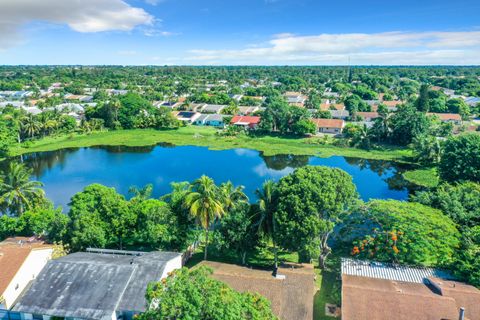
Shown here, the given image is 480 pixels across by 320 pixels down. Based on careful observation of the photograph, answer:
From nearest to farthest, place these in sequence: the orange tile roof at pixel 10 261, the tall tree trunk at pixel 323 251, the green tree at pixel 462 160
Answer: the orange tile roof at pixel 10 261, the tall tree trunk at pixel 323 251, the green tree at pixel 462 160

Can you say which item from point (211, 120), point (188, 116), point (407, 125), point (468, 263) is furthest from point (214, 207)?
point (188, 116)

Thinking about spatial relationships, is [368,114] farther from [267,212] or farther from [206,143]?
[267,212]

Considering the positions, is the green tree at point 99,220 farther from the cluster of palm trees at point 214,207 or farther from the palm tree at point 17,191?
the palm tree at point 17,191

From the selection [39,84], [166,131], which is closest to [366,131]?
[166,131]

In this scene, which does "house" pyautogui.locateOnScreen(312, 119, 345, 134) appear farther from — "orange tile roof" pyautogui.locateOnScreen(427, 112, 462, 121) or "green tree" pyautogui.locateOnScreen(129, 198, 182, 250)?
"green tree" pyautogui.locateOnScreen(129, 198, 182, 250)

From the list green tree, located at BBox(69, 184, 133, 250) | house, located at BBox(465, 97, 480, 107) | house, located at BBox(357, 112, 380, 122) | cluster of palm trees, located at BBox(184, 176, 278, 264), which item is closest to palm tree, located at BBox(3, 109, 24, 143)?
green tree, located at BBox(69, 184, 133, 250)

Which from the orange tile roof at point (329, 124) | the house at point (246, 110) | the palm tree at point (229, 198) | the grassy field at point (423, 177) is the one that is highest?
the palm tree at point (229, 198)

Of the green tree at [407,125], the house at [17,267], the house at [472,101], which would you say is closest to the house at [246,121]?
the green tree at [407,125]
